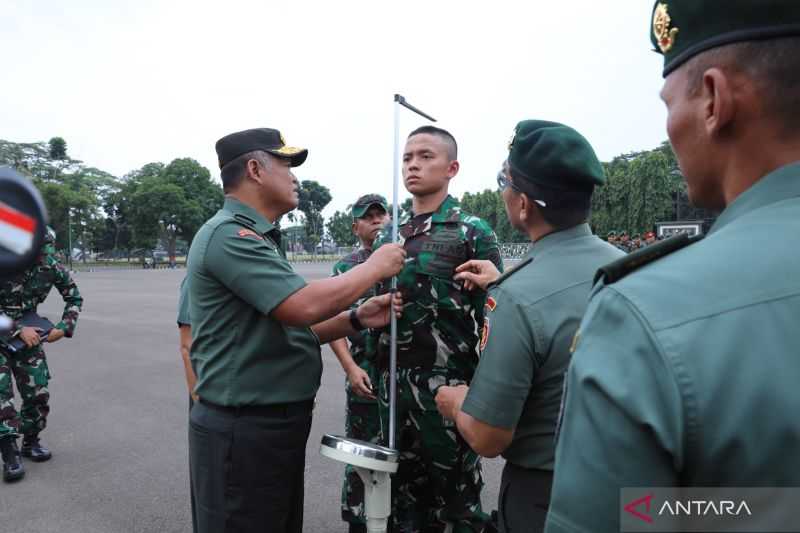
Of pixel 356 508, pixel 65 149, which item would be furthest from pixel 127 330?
pixel 65 149

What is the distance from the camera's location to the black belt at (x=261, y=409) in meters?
2.24

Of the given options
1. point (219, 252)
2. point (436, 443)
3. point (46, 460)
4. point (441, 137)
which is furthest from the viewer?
point (46, 460)

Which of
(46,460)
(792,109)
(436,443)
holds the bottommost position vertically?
(46,460)

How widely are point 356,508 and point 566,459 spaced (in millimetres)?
2719

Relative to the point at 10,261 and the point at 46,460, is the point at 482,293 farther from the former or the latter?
the point at 46,460

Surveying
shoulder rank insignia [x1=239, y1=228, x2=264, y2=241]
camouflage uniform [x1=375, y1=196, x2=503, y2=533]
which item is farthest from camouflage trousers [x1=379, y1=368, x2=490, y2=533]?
shoulder rank insignia [x1=239, y1=228, x2=264, y2=241]

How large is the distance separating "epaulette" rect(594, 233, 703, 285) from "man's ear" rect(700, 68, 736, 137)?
6.9 inches

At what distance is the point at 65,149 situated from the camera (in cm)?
6481

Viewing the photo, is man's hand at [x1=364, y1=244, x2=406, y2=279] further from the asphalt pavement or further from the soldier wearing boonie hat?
the asphalt pavement

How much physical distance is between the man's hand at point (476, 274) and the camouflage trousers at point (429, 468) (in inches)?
21.3

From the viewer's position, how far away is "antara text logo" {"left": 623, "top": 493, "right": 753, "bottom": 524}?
66cm

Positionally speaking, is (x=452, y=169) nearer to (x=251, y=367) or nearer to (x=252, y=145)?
(x=252, y=145)

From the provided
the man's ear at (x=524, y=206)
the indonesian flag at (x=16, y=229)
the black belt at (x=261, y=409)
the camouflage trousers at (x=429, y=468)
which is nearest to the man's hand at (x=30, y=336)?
the black belt at (x=261, y=409)

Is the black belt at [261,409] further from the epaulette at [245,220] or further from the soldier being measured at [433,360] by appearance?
the epaulette at [245,220]
